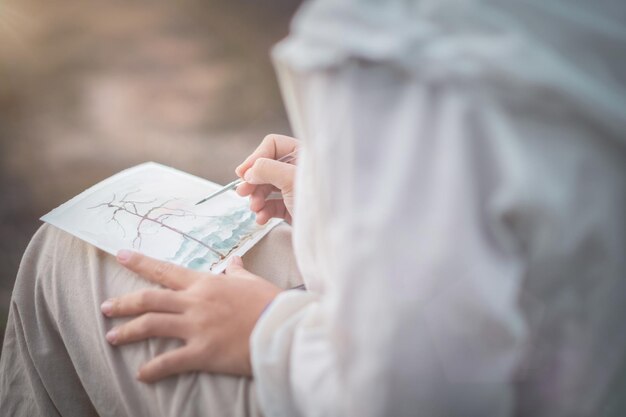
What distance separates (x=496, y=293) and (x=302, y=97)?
229 mm

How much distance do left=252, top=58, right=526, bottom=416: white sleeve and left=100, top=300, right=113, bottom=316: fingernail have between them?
1.07ft

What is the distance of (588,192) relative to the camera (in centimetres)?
41

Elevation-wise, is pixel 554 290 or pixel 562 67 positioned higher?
pixel 562 67

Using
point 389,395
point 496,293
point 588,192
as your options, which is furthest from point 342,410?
point 588,192

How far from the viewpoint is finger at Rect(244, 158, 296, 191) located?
2.75ft

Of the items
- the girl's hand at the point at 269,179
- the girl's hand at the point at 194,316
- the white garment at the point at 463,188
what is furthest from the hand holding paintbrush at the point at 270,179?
the white garment at the point at 463,188

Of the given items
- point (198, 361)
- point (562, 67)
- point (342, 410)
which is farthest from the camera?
point (198, 361)

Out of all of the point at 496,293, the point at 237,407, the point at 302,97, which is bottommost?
Result: the point at 237,407

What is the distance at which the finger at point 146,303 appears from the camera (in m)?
0.64

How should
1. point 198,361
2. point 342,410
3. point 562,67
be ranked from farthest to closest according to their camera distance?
1. point 198,361
2. point 342,410
3. point 562,67

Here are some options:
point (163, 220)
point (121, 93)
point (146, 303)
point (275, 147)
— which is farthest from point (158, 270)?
point (121, 93)

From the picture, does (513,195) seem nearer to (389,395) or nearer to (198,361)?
(389,395)

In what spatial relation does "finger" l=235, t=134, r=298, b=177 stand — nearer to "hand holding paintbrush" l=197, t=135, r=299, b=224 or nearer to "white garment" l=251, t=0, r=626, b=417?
"hand holding paintbrush" l=197, t=135, r=299, b=224

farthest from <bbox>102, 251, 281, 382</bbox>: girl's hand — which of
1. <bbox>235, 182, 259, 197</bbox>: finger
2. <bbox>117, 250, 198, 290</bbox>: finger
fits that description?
<bbox>235, 182, 259, 197</bbox>: finger
